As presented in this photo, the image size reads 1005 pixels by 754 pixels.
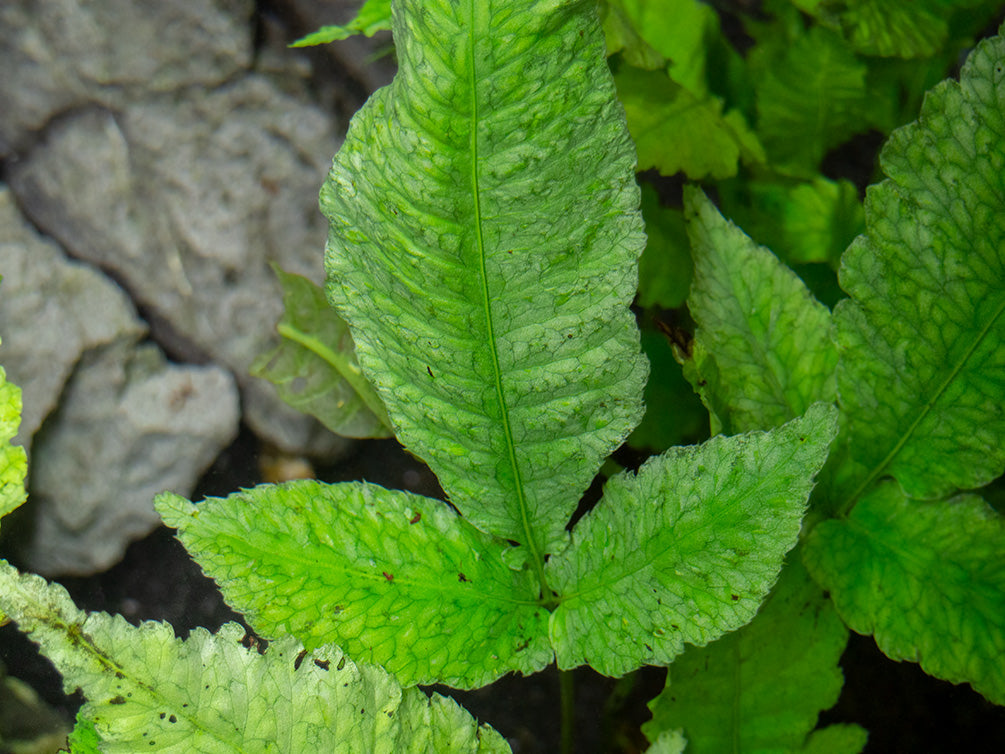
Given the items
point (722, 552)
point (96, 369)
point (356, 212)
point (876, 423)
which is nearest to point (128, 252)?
point (96, 369)

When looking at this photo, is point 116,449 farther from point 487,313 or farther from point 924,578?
point 924,578

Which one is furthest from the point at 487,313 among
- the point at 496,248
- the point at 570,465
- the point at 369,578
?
the point at 369,578

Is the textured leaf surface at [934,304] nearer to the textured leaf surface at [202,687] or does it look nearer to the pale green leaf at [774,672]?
the pale green leaf at [774,672]

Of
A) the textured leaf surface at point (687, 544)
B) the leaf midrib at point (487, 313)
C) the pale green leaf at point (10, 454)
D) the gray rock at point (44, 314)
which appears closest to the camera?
the leaf midrib at point (487, 313)

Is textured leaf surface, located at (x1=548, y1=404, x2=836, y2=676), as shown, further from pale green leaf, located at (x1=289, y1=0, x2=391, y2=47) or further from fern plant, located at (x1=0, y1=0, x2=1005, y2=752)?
pale green leaf, located at (x1=289, y1=0, x2=391, y2=47)

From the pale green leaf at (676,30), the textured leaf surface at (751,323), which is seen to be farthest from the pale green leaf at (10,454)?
the pale green leaf at (676,30)

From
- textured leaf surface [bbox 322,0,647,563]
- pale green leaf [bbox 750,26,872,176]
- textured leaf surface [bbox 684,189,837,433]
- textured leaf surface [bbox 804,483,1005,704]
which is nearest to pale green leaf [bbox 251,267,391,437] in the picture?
textured leaf surface [bbox 322,0,647,563]

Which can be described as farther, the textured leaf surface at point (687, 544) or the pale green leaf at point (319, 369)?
the pale green leaf at point (319, 369)
